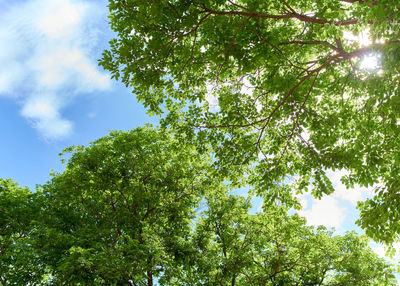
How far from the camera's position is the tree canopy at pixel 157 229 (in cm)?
1160

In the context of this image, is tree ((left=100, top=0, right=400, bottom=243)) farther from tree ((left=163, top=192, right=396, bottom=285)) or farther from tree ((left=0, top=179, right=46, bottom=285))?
tree ((left=0, top=179, right=46, bottom=285))

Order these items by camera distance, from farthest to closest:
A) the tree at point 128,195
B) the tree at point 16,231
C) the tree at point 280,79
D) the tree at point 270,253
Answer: the tree at point 270,253 → the tree at point 128,195 → the tree at point 16,231 → the tree at point 280,79

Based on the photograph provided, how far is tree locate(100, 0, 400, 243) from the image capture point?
20.0 feet

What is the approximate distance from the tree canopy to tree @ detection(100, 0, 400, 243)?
9.43ft

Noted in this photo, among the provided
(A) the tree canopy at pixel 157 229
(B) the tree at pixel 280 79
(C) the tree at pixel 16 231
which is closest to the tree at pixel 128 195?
(A) the tree canopy at pixel 157 229

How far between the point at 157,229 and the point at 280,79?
958 cm

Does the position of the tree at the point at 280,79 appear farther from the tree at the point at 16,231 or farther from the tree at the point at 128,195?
the tree at the point at 16,231

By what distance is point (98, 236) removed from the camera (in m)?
12.1

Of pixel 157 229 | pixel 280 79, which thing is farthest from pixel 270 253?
pixel 280 79

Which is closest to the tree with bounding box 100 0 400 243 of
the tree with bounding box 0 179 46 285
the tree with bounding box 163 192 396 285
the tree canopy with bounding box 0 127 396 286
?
the tree canopy with bounding box 0 127 396 286

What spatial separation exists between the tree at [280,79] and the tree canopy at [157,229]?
2875 mm

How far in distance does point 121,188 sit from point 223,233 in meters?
6.77

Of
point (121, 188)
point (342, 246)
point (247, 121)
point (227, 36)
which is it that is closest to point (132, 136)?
point (121, 188)

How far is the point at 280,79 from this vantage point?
26.8 feet
